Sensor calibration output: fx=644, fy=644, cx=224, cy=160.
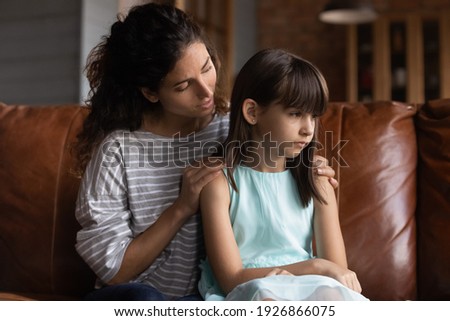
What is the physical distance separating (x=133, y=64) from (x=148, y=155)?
0.23m

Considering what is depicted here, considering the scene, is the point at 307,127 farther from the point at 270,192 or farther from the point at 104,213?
the point at 104,213

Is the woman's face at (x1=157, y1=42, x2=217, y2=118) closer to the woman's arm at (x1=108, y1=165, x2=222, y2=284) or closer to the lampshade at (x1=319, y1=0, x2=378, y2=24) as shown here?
the woman's arm at (x1=108, y1=165, x2=222, y2=284)

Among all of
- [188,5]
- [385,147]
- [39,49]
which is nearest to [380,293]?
[385,147]

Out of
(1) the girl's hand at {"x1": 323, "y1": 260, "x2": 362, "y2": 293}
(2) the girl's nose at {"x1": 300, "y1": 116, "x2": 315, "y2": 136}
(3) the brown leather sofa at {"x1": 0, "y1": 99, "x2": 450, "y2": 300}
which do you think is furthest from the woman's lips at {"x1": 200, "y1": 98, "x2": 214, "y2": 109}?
(1) the girl's hand at {"x1": 323, "y1": 260, "x2": 362, "y2": 293}

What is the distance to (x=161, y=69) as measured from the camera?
4.94 feet

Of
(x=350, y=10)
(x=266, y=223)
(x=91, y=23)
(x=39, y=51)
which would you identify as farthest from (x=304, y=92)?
(x=350, y=10)

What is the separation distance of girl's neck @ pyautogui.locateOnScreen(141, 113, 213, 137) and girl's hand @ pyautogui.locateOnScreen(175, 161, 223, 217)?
18 cm

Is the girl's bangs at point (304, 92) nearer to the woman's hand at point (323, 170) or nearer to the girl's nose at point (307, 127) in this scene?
the girl's nose at point (307, 127)

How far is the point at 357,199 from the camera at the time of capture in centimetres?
167

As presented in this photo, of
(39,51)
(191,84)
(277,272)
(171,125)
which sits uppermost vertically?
(39,51)

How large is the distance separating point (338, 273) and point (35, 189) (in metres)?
0.93

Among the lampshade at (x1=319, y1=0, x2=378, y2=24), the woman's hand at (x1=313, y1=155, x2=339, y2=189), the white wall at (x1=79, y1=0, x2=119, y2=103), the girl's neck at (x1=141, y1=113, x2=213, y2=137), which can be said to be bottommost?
the woman's hand at (x1=313, y1=155, x2=339, y2=189)

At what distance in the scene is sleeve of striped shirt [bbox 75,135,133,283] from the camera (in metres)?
1.50
